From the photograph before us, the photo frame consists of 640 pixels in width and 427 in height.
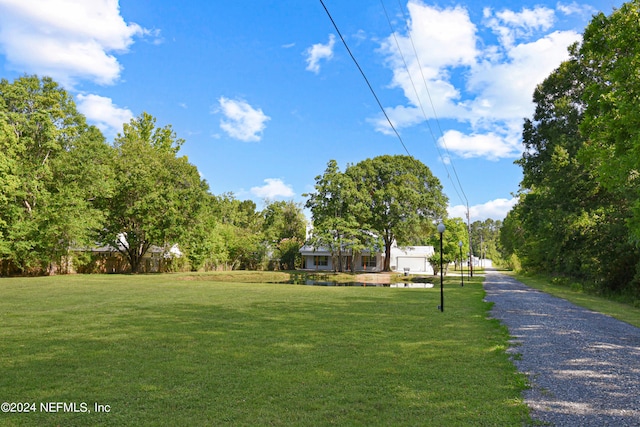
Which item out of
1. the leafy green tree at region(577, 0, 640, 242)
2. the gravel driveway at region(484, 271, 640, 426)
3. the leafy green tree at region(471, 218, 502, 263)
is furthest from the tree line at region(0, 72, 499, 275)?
the leafy green tree at region(471, 218, 502, 263)

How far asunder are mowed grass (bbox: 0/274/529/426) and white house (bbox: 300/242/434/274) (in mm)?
38462

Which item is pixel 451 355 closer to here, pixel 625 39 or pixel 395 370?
pixel 395 370

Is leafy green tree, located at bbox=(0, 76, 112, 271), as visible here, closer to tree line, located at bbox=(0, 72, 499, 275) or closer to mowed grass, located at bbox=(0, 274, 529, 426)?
tree line, located at bbox=(0, 72, 499, 275)

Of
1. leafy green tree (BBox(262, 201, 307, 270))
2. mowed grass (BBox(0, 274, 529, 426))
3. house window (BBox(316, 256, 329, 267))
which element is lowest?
mowed grass (BBox(0, 274, 529, 426))

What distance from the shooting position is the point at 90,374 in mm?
5395

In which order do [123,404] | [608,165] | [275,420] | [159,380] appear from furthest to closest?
[608,165]
[159,380]
[123,404]
[275,420]

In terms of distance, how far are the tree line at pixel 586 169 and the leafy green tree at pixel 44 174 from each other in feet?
99.1

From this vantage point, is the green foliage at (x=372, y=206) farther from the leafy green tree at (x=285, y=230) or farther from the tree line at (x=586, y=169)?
the tree line at (x=586, y=169)

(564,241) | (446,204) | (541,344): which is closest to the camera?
(541,344)

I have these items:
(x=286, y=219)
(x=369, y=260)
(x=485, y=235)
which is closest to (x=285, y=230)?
(x=286, y=219)

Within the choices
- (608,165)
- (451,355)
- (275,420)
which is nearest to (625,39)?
(608,165)

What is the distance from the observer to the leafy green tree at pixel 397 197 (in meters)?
39.5

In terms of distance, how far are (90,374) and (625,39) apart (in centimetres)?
1590

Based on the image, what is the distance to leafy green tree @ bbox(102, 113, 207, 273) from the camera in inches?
1308
